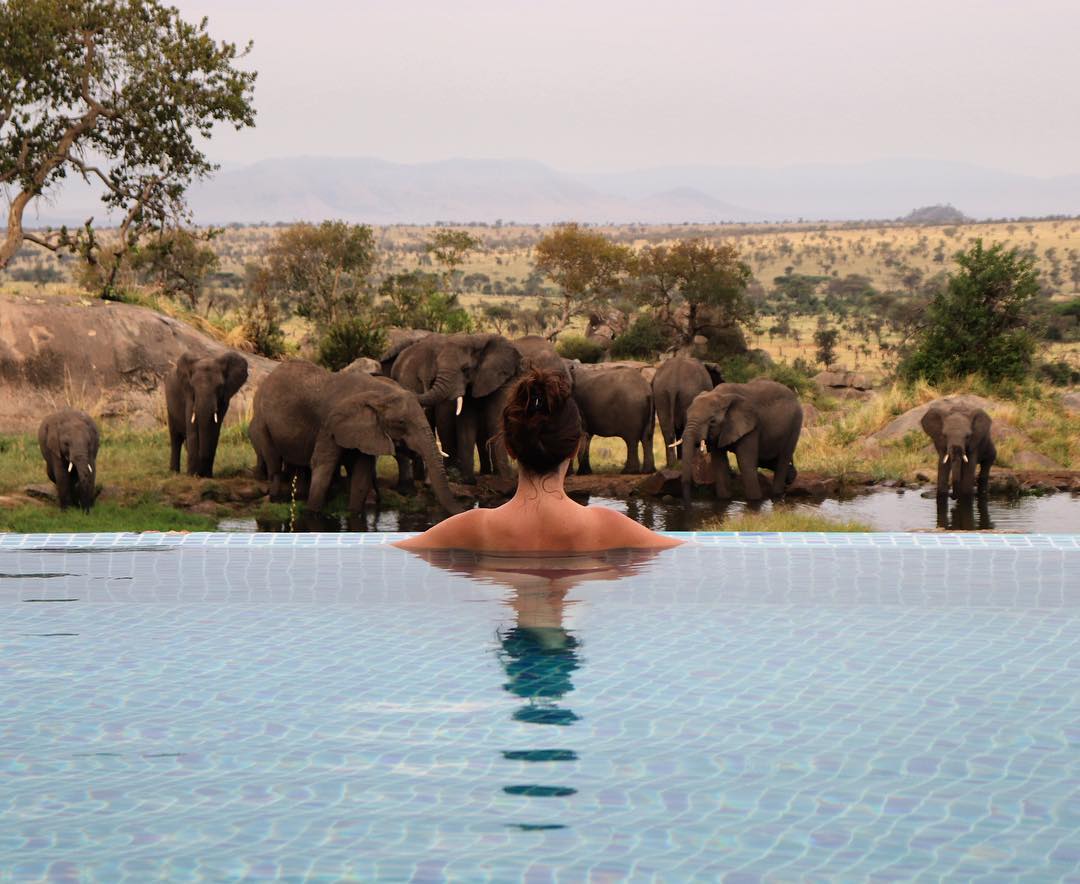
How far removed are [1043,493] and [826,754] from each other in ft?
38.4

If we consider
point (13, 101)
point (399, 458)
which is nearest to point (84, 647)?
point (399, 458)

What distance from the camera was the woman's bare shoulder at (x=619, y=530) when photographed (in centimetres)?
642

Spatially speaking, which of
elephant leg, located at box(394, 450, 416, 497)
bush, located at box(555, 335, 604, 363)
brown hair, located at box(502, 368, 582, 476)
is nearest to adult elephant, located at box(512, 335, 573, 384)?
elephant leg, located at box(394, 450, 416, 497)

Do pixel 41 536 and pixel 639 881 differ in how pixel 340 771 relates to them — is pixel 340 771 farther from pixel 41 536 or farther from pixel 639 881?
pixel 41 536

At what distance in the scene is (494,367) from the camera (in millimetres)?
16422

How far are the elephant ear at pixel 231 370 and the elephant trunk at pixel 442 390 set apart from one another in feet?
6.28

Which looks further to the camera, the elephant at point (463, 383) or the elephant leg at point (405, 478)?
the elephant at point (463, 383)

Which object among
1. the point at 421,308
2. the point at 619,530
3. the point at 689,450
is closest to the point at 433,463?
the point at 689,450

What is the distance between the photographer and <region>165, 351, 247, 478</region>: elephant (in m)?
15.3

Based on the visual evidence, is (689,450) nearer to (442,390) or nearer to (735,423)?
→ (735,423)

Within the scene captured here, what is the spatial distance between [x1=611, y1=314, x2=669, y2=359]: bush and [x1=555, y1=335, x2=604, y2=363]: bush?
77cm

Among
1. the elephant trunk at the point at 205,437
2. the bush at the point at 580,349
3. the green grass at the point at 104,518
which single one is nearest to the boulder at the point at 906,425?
the elephant trunk at the point at 205,437

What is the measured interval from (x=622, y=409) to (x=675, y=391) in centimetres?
65

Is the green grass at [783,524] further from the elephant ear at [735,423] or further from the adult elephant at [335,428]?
the adult elephant at [335,428]
